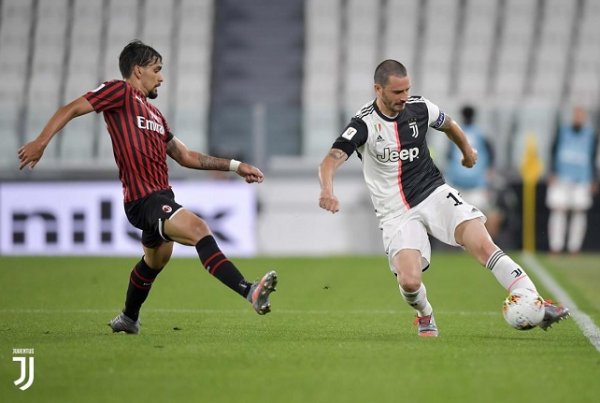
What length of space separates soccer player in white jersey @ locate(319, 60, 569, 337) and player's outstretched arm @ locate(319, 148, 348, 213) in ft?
0.03

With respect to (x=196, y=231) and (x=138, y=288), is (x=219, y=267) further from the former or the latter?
(x=138, y=288)

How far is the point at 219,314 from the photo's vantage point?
970 centimetres

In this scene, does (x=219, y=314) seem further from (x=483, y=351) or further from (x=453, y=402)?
(x=453, y=402)

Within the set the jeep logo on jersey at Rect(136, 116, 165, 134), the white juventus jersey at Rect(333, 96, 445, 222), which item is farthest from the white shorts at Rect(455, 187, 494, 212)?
the jeep logo on jersey at Rect(136, 116, 165, 134)

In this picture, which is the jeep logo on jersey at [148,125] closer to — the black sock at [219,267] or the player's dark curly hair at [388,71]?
the black sock at [219,267]

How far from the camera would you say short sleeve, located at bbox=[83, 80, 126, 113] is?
7688 mm

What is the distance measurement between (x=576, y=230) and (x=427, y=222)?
410 inches

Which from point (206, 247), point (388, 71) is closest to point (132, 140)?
point (206, 247)

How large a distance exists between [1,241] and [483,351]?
440 inches

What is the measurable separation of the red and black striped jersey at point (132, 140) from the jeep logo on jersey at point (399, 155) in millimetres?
1489

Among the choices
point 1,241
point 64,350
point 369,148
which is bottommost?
point 1,241

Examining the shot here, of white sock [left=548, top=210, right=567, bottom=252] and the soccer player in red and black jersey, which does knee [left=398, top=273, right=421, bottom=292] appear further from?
white sock [left=548, top=210, right=567, bottom=252]

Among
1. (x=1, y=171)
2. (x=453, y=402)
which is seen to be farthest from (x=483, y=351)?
(x=1, y=171)

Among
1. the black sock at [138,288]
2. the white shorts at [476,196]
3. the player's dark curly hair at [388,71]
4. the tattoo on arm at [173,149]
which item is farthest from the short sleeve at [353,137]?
the white shorts at [476,196]
